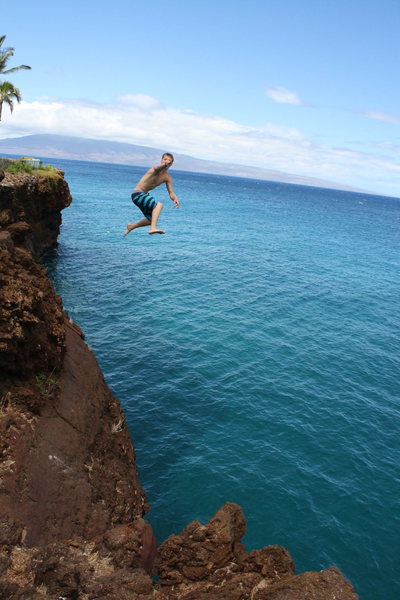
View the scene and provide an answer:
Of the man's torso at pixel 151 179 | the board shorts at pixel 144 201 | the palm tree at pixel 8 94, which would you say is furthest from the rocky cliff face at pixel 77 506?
the palm tree at pixel 8 94

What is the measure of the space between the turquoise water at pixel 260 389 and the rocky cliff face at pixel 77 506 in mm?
4899

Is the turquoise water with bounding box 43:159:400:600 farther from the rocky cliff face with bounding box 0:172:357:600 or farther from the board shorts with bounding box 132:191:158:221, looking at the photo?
the board shorts with bounding box 132:191:158:221

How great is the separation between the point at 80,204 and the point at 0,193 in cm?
6861

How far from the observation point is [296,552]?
16.7m

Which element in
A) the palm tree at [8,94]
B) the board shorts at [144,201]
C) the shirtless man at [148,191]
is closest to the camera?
the shirtless man at [148,191]

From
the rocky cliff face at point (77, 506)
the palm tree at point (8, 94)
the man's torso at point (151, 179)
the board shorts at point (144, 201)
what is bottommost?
the rocky cliff face at point (77, 506)

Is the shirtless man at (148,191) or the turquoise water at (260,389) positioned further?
the turquoise water at (260,389)

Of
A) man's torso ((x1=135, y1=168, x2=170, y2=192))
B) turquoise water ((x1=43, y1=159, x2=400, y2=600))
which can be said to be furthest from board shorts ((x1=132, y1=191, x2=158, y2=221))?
turquoise water ((x1=43, y1=159, x2=400, y2=600))

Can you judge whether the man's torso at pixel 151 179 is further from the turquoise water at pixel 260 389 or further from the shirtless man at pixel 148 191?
the turquoise water at pixel 260 389

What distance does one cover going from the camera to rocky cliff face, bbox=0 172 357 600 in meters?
8.70

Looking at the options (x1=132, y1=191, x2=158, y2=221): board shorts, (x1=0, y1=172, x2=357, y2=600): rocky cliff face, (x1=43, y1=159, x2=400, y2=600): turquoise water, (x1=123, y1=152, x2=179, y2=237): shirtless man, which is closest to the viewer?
(x1=0, y1=172, x2=357, y2=600): rocky cliff face

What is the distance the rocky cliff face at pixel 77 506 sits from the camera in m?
8.70

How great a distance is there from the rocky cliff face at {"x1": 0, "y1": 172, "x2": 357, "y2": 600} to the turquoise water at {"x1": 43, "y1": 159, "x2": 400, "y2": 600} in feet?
16.1

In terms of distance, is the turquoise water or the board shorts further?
the turquoise water
